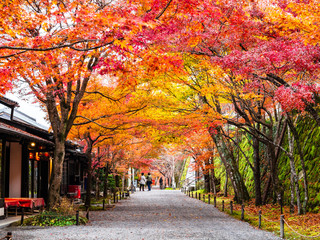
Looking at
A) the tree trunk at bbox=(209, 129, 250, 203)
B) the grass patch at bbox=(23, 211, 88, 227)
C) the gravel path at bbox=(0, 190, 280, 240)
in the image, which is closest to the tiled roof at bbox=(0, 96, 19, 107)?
the grass patch at bbox=(23, 211, 88, 227)

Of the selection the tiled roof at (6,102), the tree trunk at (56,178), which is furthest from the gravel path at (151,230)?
the tiled roof at (6,102)

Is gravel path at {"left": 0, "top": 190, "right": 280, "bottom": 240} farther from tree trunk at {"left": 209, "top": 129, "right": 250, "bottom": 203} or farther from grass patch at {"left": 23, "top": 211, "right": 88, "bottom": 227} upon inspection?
tree trunk at {"left": 209, "top": 129, "right": 250, "bottom": 203}

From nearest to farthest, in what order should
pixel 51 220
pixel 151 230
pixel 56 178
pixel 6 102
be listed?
1. pixel 151 230
2. pixel 51 220
3. pixel 56 178
4. pixel 6 102

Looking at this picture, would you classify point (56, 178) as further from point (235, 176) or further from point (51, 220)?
point (235, 176)

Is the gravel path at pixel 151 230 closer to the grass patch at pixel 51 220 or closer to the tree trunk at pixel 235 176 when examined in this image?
the grass patch at pixel 51 220

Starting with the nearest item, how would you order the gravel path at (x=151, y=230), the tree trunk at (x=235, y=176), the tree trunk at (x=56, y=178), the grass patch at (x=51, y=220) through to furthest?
the gravel path at (x=151, y=230) < the grass patch at (x=51, y=220) < the tree trunk at (x=56, y=178) < the tree trunk at (x=235, y=176)

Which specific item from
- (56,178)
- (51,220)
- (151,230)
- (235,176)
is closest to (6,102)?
(56,178)

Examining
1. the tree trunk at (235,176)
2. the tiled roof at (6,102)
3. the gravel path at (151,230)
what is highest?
the tiled roof at (6,102)

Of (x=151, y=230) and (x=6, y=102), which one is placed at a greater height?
(x=6, y=102)

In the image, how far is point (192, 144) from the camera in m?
32.9

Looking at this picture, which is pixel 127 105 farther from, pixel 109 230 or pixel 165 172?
pixel 165 172

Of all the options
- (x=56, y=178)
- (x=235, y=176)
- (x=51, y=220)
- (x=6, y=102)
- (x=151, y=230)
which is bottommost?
(x=151, y=230)

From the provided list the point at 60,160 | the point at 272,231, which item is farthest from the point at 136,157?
the point at 272,231

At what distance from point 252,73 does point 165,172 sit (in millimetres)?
56270
